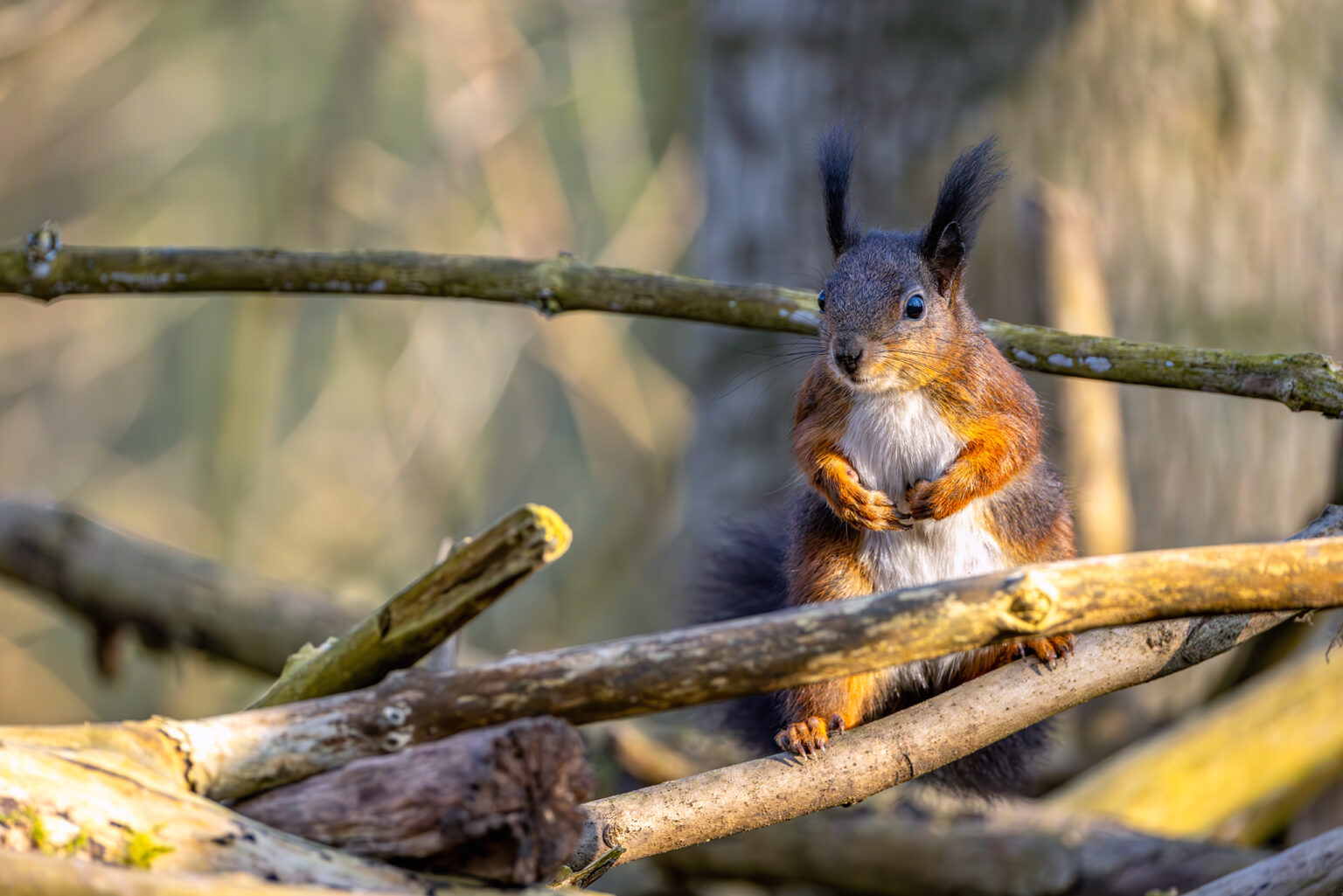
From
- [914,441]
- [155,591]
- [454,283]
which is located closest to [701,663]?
[914,441]

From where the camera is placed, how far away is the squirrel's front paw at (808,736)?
1345 millimetres

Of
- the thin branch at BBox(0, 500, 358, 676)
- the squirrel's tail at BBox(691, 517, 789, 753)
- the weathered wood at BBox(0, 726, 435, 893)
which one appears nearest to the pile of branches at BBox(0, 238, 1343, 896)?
the weathered wood at BBox(0, 726, 435, 893)

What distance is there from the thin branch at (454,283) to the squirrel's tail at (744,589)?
0.44 meters

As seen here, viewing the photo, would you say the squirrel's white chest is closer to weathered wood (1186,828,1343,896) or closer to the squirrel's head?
the squirrel's head

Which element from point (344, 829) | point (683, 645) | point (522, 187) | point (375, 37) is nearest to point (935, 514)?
point (683, 645)

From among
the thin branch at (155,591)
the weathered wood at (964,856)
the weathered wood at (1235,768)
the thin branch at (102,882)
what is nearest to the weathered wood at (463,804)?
the thin branch at (102,882)

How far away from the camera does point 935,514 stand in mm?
1490

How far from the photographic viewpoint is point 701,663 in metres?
0.90

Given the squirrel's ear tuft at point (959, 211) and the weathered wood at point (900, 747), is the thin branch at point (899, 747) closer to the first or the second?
the weathered wood at point (900, 747)

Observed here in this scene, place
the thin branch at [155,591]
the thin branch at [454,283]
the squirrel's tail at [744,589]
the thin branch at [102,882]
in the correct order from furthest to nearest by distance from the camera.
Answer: the thin branch at [155,591]
the squirrel's tail at [744,589]
the thin branch at [454,283]
the thin branch at [102,882]

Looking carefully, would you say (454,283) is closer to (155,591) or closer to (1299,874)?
(1299,874)

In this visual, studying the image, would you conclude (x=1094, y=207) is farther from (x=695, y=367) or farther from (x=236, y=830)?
(x=236, y=830)

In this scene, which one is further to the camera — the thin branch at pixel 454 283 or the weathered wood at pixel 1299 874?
the thin branch at pixel 454 283

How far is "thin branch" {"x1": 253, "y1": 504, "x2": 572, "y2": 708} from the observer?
91cm
